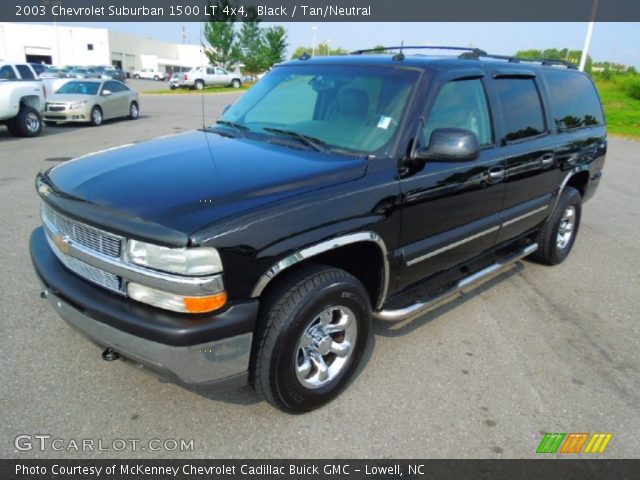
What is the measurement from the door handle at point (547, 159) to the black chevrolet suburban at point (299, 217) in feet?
0.23

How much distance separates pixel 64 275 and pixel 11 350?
3.18ft

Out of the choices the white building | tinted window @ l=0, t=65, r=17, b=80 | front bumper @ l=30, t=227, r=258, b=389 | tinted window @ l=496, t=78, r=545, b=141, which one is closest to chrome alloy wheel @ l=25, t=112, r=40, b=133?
tinted window @ l=0, t=65, r=17, b=80

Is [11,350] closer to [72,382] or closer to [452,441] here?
[72,382]

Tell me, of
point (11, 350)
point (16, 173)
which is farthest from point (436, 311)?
point (16, 173)

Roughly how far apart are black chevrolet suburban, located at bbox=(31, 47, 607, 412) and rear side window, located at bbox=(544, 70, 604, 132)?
1.05 feet

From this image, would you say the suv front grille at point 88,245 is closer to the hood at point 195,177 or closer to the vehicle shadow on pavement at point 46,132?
the hood at point 195,177

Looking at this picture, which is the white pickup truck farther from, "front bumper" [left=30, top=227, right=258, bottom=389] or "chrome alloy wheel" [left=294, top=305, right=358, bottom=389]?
"chrome alloy wheel" [left=294, top=305, right=358, bottom=389]

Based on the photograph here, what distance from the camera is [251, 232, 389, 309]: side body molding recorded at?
2.36 metres

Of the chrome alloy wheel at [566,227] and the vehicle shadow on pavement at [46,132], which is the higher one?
the chrome alloy wheel at [566,227]

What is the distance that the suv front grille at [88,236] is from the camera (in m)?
2.33

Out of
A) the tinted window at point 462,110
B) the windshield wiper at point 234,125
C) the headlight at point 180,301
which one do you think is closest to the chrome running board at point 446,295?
the tinted window at point 462,110

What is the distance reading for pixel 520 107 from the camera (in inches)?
161

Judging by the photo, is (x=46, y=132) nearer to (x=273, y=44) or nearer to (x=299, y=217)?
(x=299, y=217)

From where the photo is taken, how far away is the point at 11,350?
3.19 meters
